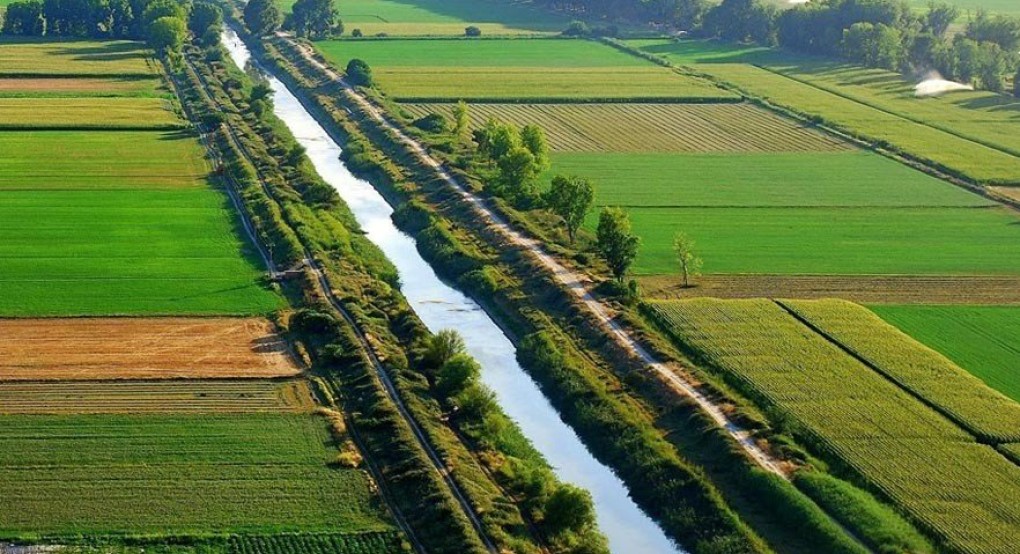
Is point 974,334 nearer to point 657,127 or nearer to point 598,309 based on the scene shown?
point 598,309

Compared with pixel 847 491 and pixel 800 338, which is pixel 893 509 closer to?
pixel 847 491

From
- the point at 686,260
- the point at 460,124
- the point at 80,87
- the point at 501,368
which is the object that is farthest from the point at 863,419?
the point at 80,87

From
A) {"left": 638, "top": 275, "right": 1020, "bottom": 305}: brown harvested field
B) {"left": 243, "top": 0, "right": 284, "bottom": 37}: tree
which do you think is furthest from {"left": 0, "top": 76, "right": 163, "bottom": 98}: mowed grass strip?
{"left": 638, "top": 275, "right": 1020, "bottom": 305}: brown harvested field

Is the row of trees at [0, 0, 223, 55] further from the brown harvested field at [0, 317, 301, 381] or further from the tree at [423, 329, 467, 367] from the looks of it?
the tree at [423, 329, 467, 367]

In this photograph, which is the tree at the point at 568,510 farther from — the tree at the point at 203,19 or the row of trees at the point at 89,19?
the tree at the point at 203,19

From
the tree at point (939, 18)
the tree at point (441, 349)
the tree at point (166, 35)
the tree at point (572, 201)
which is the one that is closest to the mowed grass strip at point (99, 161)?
the tree at point (572, 201)

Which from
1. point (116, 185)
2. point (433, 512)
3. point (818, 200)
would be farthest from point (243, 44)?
point (433, 512)
